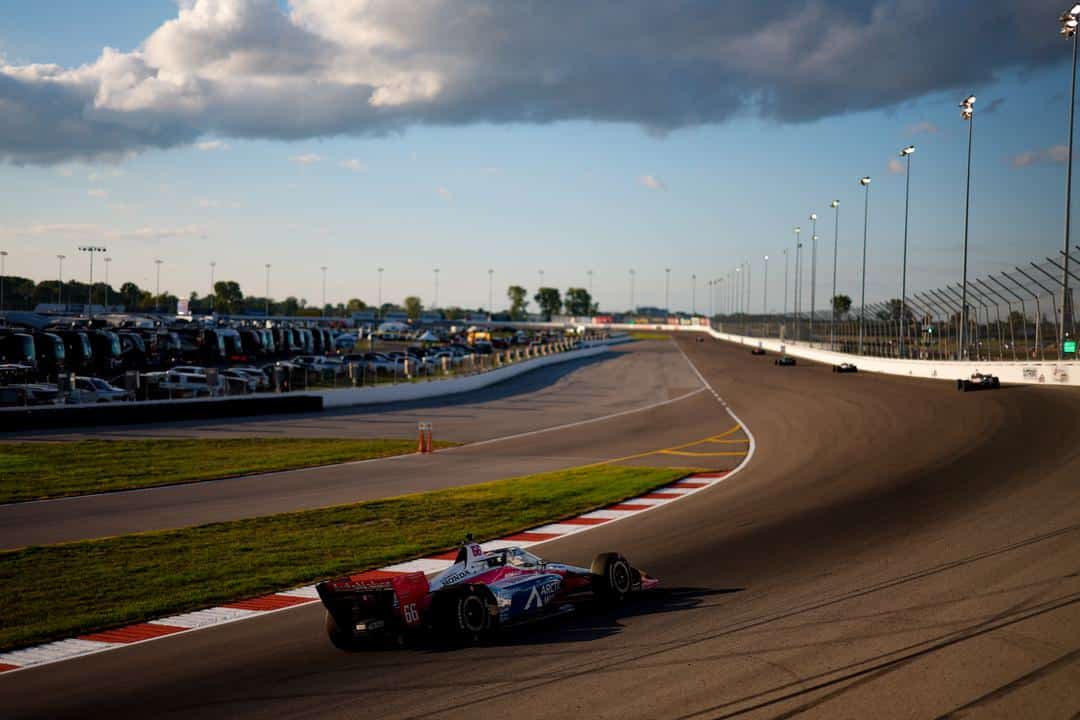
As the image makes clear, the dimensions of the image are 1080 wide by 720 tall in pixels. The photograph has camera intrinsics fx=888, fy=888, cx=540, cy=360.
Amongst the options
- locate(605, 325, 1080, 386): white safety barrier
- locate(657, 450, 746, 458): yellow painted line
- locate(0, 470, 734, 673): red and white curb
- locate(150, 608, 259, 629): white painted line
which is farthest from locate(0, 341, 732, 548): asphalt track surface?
locate(605, 325, 1080, 386): white safety barrier

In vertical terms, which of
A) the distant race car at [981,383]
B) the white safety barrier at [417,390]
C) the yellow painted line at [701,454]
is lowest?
the yellow painted line at [701,454]

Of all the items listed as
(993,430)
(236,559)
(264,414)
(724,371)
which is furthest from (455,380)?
(236,559)

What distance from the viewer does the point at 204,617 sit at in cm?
1080

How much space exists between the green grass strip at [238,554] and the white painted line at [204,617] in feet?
0.75

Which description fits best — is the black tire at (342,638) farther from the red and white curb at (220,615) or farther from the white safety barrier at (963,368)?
the white safety barrier at (963,368)

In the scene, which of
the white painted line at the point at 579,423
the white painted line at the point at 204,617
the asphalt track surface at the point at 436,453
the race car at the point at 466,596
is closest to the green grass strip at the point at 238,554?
the white painted line at the point at 204,617

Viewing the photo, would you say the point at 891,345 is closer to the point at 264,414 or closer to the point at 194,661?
the point at 264,414

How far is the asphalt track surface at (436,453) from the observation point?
17.5 m

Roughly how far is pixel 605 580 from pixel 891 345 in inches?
2171

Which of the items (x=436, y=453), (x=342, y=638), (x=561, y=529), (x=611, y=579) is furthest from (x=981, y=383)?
(x=342, y=638)

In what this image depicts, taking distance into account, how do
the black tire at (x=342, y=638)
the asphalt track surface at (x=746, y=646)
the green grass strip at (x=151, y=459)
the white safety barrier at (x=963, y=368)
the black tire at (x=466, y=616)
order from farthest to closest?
the white safety barrier at (x=963, y=368) < the green grass strip at (x=151, y=459) < the black tire at (x=466, y=616) < the black tire at (x=342, y=638) < the asphalt track surface at (x=746, y=646)

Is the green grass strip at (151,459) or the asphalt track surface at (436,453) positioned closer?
the asphalt track surface at (436,453)

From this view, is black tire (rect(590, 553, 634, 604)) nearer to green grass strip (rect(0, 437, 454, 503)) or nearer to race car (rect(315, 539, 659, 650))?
race car (rect(315, 539, 659, 650))

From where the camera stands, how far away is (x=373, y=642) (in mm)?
9469
